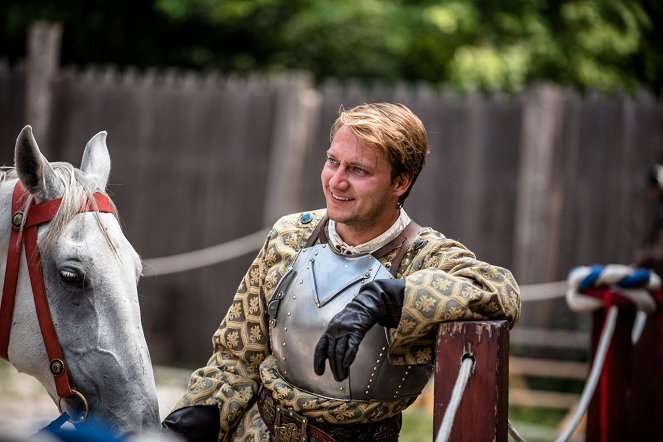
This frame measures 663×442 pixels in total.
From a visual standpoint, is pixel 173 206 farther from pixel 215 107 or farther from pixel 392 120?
pixel 392 120

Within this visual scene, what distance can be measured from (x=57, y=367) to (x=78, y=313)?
143mm

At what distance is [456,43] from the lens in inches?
394

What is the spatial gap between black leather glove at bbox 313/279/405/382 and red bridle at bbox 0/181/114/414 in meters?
0.69

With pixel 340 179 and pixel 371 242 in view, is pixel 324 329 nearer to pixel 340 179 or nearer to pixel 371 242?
pixel 371 242

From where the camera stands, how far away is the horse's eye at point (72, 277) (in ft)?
7.07

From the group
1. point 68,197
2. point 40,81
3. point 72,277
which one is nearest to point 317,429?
point 72,277

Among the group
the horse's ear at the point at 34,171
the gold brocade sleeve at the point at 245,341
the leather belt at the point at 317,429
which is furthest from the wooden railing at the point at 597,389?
the horse's ear at the point at 34,171

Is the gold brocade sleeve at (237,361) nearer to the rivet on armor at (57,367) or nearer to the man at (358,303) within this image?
the man at (358,303)

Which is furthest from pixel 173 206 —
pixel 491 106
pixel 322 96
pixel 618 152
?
pixel 618 152

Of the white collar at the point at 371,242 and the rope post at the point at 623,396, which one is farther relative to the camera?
the rope post at the point at 623,396

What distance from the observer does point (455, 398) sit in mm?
1846

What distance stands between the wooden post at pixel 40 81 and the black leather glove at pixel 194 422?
5.12m

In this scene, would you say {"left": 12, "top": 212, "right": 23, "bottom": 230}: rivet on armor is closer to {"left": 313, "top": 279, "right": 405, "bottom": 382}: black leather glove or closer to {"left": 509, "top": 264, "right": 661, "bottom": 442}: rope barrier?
{"left": 313, "top": 279, "right": 405, "bottom": 382}: black leather glove

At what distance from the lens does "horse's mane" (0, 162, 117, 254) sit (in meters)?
2.19
